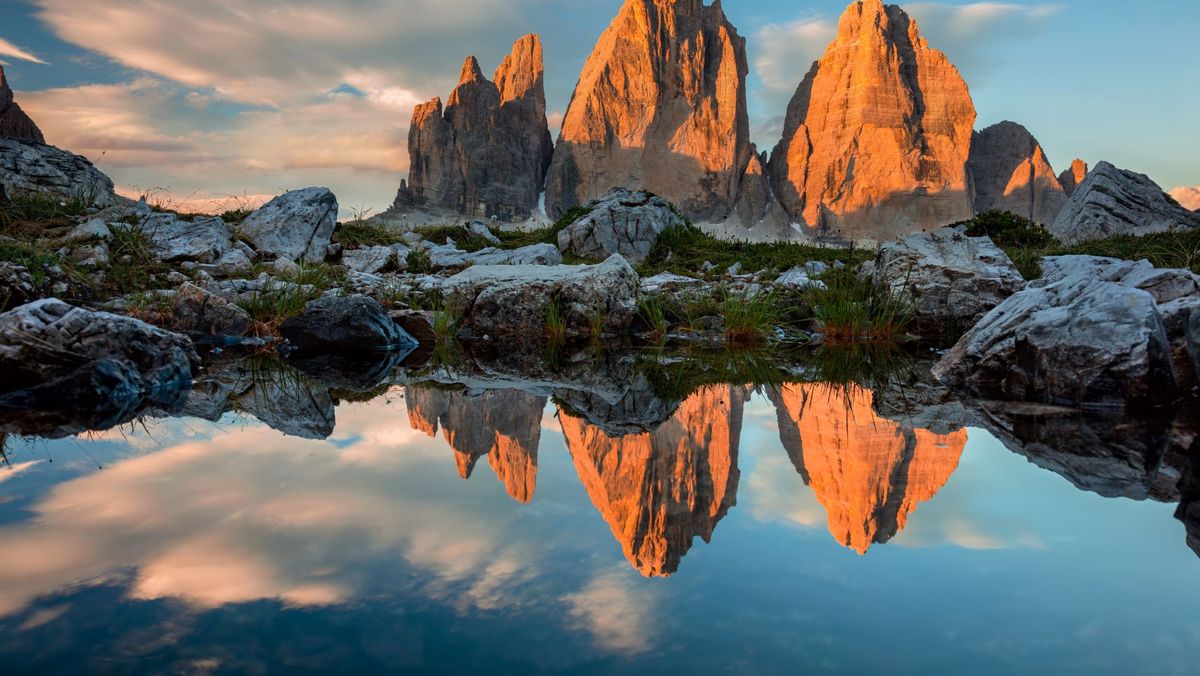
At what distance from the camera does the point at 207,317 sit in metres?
8.12

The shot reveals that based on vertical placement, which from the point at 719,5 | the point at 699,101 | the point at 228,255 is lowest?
the point at 228,255

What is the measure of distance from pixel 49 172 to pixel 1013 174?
323ft

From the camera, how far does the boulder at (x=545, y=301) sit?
9.56 m

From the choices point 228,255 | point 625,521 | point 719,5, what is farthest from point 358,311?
point 719,5

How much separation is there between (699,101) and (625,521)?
293ft

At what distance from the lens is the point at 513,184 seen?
91.6 m

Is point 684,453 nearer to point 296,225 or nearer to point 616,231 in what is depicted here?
point 296,225

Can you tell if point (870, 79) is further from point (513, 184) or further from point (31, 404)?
point (31, 404)

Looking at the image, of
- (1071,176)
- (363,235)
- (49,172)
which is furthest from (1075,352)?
(1071,176)

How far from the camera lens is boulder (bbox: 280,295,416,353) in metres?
7.75

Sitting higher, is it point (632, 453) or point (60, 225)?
point (60, 225)

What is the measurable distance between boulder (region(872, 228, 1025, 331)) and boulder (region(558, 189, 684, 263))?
7415 millimetres

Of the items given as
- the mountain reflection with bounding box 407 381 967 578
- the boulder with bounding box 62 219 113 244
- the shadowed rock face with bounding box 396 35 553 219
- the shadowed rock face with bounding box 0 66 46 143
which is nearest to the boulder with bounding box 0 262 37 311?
the boulder with bounding box 62 219 113 244

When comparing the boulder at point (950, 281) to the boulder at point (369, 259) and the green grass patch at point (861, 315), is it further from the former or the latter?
the boulder at point (369, 259)
